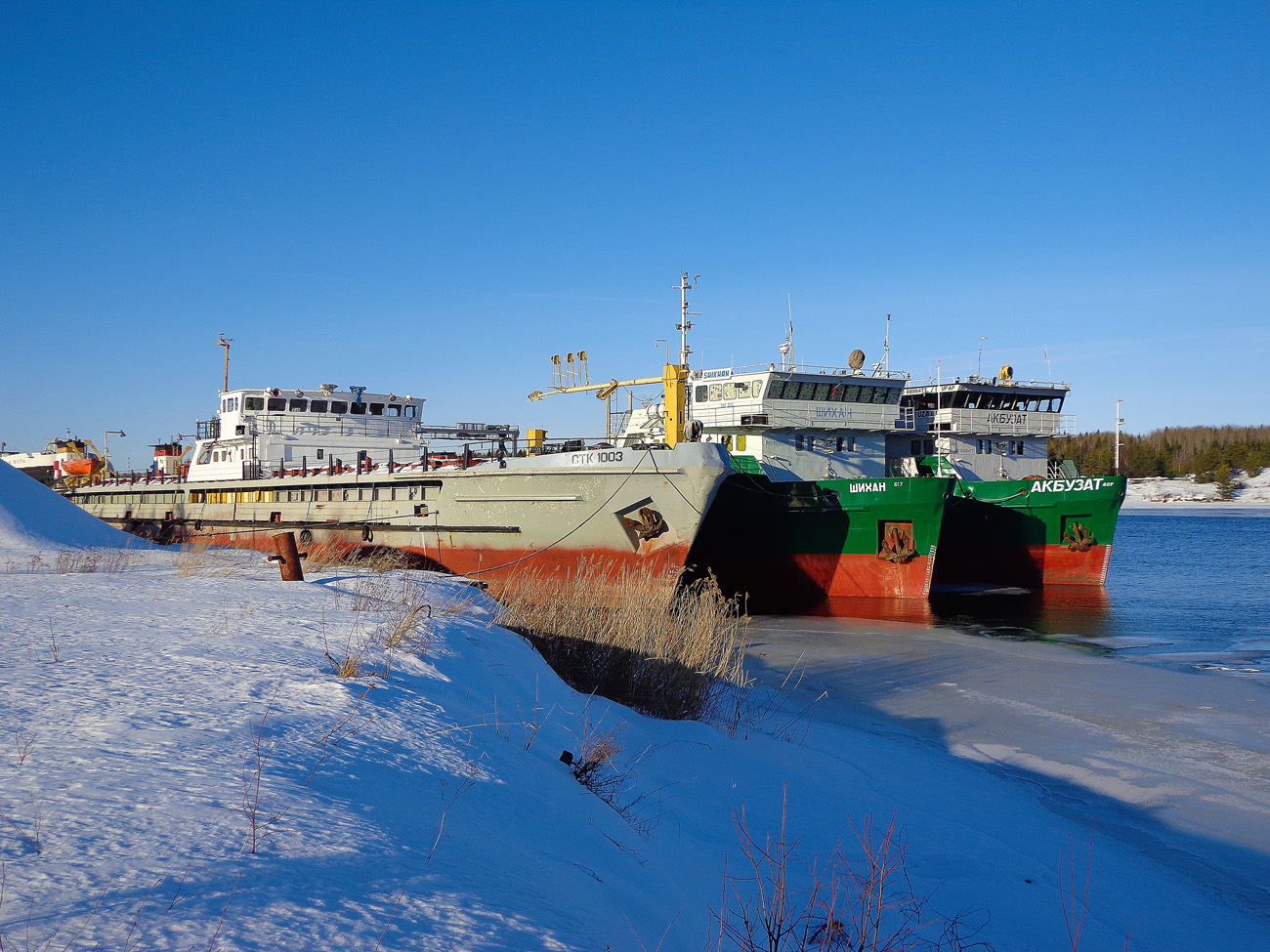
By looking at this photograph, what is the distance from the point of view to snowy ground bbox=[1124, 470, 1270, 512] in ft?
305

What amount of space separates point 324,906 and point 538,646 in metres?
5.80

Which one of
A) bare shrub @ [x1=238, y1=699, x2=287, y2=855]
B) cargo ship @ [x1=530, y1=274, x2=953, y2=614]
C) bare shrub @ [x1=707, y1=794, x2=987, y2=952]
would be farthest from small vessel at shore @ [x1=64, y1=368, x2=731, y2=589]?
bare shrub @ [x1=238, y1=699, x2=287, y2=855]

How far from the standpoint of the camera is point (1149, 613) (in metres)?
21.1

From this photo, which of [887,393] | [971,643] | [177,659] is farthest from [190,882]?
[887,393]

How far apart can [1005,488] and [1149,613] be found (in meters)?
6.04

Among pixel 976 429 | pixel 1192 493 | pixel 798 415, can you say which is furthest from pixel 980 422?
pixel 1192 493

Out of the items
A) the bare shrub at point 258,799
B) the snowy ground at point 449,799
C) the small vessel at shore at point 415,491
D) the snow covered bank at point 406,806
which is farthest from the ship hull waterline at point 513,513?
the bare shrub at point 258,799

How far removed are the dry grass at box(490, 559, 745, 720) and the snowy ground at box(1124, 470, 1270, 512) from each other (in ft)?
329

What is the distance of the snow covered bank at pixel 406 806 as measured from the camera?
2.15 metres

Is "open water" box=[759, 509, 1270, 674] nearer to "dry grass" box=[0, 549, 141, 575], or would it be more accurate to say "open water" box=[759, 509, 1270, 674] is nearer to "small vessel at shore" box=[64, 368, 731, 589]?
"small vessel at shore" box=[64, 368, 731, 589]

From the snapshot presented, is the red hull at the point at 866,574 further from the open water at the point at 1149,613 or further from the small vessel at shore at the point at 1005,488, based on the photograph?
the small vessel at shore at the point at 1005,488

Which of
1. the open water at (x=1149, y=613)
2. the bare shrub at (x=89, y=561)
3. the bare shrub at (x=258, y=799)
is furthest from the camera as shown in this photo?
the open water at (x=1149, y=613)

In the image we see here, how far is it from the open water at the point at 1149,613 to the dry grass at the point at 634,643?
9.77m

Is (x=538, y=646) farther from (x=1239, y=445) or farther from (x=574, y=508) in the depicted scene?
(x=1239, y=445)
